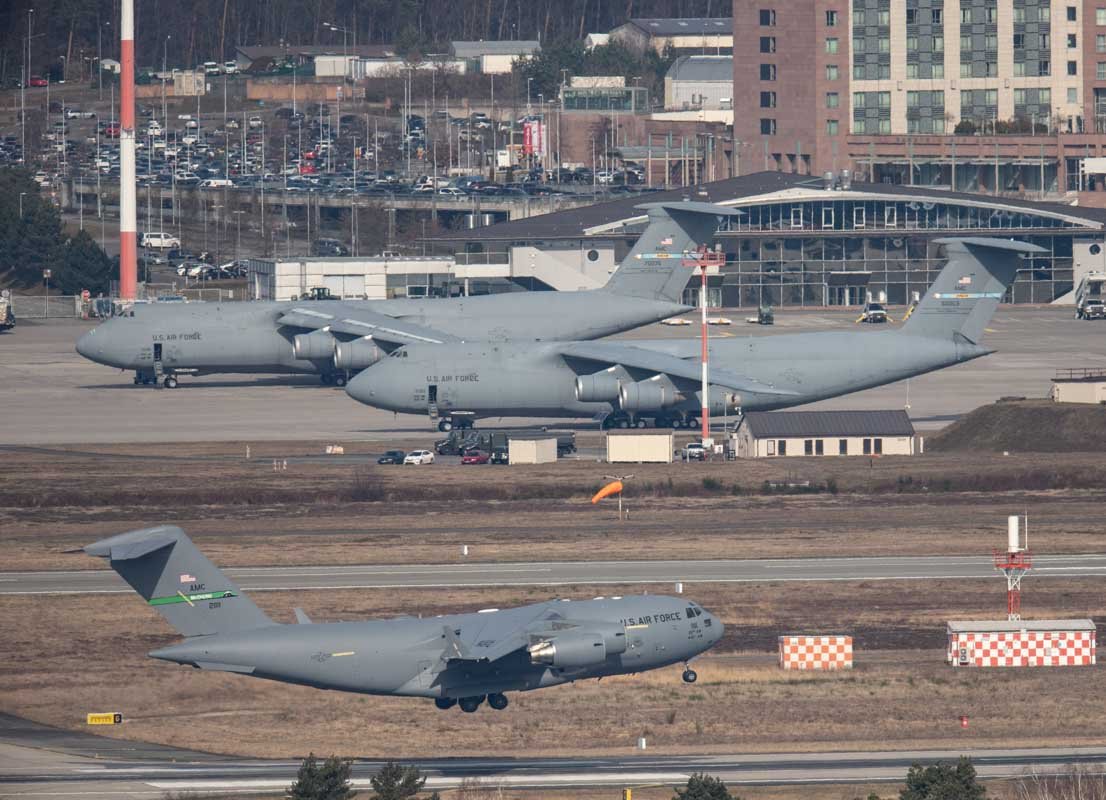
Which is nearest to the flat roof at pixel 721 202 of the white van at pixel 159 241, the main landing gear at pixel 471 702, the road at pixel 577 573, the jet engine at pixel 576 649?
the white van at pixel 159 241

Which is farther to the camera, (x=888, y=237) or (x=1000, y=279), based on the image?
(x=888, y=237)

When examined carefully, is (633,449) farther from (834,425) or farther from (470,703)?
(470,703)

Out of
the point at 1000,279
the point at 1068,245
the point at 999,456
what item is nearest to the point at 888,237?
the point at 1068,245

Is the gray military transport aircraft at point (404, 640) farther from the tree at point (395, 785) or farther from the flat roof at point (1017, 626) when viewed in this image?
the flat roof at point (1017, 626)

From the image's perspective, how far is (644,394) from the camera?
254 ft

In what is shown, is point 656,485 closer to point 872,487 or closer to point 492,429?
point 872,487

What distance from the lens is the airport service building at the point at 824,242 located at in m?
126

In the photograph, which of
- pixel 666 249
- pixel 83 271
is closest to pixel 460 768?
pixel 666 249

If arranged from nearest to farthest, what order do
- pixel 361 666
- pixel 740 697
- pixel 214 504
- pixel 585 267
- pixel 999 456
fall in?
pixel 361 666
pixel 740 697
pixel 214 504
pixel 999 456
pixel 585 267

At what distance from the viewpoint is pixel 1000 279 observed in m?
79.2

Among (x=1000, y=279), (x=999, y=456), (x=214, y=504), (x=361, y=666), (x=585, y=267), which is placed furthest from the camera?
(x=585, y=267)

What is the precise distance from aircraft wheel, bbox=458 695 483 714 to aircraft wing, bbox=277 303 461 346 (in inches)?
1642

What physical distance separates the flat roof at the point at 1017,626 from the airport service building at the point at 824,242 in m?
77.2

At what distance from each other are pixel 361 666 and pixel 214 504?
2553 centimetres
